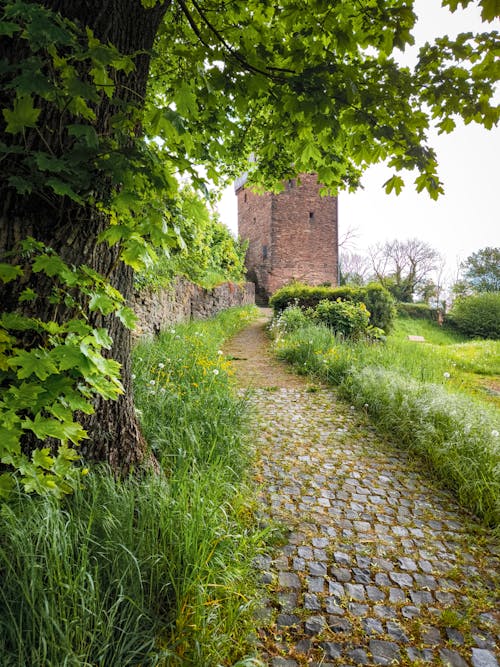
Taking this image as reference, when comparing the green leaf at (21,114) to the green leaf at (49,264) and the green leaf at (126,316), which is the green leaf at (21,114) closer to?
the green leaf at (49,264)

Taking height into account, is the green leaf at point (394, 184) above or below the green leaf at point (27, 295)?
above

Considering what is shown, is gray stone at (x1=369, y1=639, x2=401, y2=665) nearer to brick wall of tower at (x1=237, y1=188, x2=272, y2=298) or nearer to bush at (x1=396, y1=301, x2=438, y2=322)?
brick wall of tower at (x1=237, y1=188, x2=272, y2=298)

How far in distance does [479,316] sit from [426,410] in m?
21.3

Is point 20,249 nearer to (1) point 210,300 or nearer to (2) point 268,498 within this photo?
(2) point 268,498

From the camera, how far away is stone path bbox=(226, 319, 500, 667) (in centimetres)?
179

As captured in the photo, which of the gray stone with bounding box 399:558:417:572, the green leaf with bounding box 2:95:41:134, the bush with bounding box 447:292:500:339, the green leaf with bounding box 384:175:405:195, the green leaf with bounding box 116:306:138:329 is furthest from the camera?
the bush with bounding box 447:292:500:339

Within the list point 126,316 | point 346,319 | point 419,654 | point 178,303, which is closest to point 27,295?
point 126,316

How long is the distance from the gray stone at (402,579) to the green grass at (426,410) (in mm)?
1021

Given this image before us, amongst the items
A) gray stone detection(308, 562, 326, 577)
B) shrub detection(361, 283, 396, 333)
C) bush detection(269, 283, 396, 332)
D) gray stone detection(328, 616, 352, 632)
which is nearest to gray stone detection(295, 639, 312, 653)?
gray stone detection(328, 616, 352, 632)

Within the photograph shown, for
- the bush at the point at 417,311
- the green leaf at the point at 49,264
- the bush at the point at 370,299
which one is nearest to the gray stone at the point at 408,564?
the green leaf at the point at 49,264

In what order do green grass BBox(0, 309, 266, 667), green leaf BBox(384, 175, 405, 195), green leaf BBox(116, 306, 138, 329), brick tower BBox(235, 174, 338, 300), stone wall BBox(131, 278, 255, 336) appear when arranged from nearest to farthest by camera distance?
green grass BBox(0, 309, 266, 667), green leaf BBox(116, 306, 138, 329), green leaf BBox(384, 175, 405, 195), stone wall BBox(131, 278, 255, 336), brick tower BBox(235, 174, 338, 300)

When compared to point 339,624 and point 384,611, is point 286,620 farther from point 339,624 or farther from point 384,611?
point 384,611

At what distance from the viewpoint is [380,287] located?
38.4 feet

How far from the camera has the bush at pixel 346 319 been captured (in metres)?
9.58
